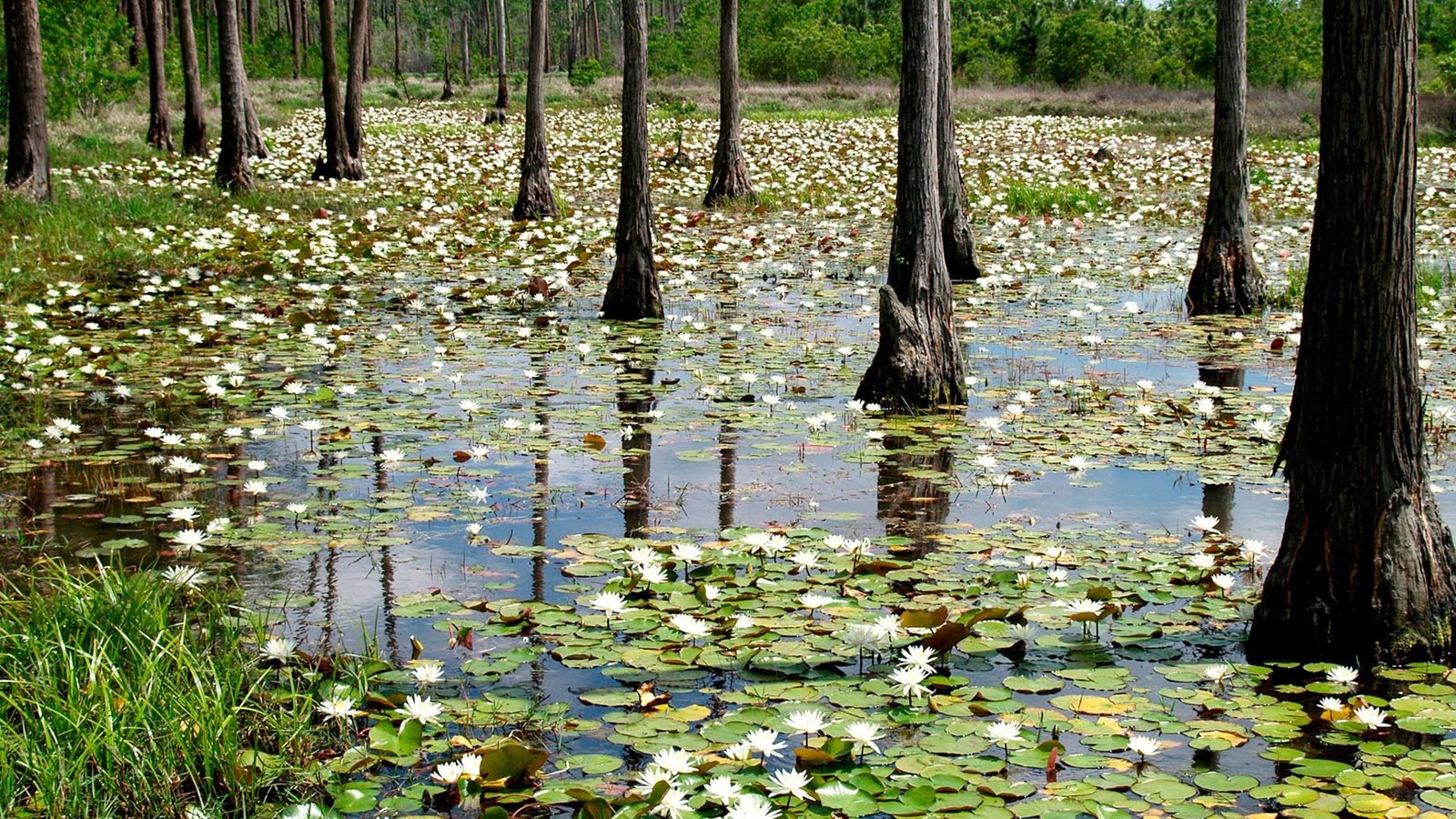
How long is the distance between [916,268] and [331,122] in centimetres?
1521

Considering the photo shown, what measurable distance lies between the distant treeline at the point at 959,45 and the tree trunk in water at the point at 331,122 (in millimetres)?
7190

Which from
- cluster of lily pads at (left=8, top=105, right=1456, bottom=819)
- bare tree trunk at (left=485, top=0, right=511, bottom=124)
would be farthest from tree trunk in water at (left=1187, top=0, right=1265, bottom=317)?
bare tree trunk at (left=485, top=0, right=511, bottom=124)

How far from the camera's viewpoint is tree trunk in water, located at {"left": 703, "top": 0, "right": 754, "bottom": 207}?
56.7 ft

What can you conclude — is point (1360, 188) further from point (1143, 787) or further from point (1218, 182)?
point (1218, 182)

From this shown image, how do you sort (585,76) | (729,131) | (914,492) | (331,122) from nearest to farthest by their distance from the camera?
1. (914,492)
2. (729,131)
3. (331,122)
4. (585,76)

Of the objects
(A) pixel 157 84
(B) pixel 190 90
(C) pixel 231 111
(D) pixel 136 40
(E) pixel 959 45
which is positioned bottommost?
(C) pixel 231 111

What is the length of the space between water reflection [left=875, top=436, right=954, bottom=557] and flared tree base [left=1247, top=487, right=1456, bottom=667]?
5.11 feet

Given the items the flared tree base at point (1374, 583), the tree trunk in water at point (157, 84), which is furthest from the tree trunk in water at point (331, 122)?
the flared tree base at point (1374, 583)

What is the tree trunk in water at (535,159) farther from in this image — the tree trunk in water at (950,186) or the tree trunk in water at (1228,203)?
the tree trunk in water at (1228,203)

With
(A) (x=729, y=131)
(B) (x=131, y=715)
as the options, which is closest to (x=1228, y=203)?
(A) (x=729, y=131)

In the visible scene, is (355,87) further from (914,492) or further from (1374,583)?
(1374,583)

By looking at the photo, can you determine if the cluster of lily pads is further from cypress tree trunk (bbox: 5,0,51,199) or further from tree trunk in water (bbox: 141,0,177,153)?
tree trunk in water (bbox: 141,0,177,153)

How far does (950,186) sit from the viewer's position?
463 inches

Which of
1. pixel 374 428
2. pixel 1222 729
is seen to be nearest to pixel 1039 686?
pixel 1222 729
